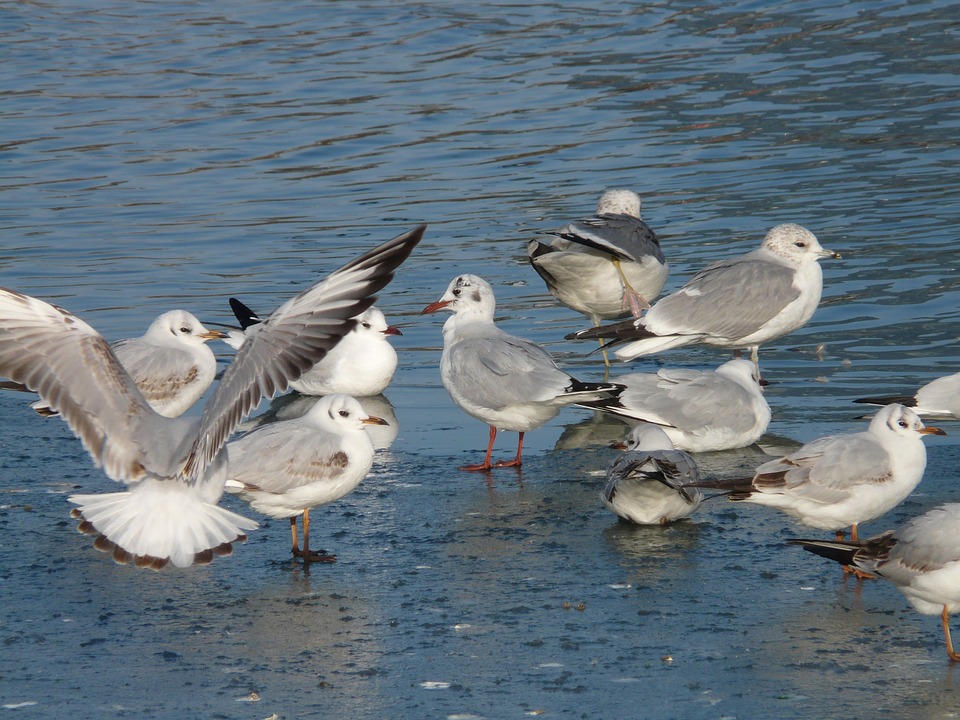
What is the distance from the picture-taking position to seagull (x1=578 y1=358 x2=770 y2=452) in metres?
7.56

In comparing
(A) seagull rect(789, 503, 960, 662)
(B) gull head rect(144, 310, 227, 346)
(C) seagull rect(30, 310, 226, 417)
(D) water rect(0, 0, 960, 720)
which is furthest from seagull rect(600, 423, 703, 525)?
(B) gull head rect(144, 310, 227, 346)

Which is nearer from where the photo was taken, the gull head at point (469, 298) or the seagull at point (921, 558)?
the seagull at point (921, 558)

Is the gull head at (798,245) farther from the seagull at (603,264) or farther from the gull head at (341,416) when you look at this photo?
the gull head at (341,416)

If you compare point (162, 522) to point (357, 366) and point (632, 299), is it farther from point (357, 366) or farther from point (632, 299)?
point (632, 299)

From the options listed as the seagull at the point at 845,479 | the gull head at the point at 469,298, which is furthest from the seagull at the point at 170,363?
the seagull at the point at 845,479

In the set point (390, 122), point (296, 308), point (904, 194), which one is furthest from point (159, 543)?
point (390, 122)

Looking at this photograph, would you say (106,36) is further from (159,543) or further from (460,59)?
(159,543)

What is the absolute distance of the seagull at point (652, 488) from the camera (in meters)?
6.27

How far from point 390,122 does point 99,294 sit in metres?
7.97

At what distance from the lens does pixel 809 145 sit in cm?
→ 1638

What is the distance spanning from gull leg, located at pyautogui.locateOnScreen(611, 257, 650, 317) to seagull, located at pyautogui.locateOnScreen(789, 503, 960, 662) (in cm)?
472

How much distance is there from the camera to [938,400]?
7.45 meters

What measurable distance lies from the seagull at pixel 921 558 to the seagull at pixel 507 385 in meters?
2.14

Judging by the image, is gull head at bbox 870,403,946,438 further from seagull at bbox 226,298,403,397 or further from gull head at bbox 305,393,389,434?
seagull at bbox 226,298,403,397
